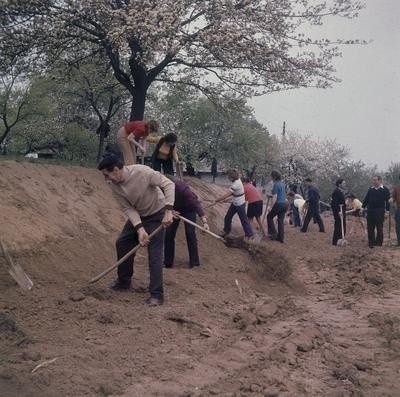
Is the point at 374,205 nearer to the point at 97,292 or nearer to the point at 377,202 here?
the point at 377,202

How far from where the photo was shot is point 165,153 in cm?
1195

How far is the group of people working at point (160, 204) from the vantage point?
656 cm

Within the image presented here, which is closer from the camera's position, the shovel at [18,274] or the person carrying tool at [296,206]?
the shovel at [18,274]

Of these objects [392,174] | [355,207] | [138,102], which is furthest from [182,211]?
[392,174]

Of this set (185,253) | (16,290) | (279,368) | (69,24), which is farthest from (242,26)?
(279,368)

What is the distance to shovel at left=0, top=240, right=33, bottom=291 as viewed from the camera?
20.9ft

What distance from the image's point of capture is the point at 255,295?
816 centimetres

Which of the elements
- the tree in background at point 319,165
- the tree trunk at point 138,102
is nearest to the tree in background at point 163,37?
the tree trunk at point 138,102

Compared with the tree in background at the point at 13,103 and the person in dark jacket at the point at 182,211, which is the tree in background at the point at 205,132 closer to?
the tree in background at the point at 13,103

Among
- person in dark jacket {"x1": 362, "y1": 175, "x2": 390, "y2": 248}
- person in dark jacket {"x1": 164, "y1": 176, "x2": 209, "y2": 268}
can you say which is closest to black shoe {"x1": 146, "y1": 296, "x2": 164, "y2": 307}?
person in dark jacket {"x1": 164, "y1": 176, "x2": 209, "y2": 268}

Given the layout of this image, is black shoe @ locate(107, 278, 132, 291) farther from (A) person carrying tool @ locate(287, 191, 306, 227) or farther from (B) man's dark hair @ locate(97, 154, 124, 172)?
(A) person carrying tool @ locate(287, 191, 306, 227)

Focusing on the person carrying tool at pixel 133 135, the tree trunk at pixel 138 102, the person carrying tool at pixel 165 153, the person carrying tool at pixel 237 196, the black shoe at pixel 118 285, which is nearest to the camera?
the black shoe at pixel 118 285

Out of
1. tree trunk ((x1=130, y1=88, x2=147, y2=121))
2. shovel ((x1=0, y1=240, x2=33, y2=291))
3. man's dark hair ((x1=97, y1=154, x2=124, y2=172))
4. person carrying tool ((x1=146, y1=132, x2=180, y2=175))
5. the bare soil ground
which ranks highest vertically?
tree trunk ((x1=130, y1=88, x2=147, y2=121))

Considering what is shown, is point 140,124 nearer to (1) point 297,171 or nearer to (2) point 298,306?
(2) point 298,306
